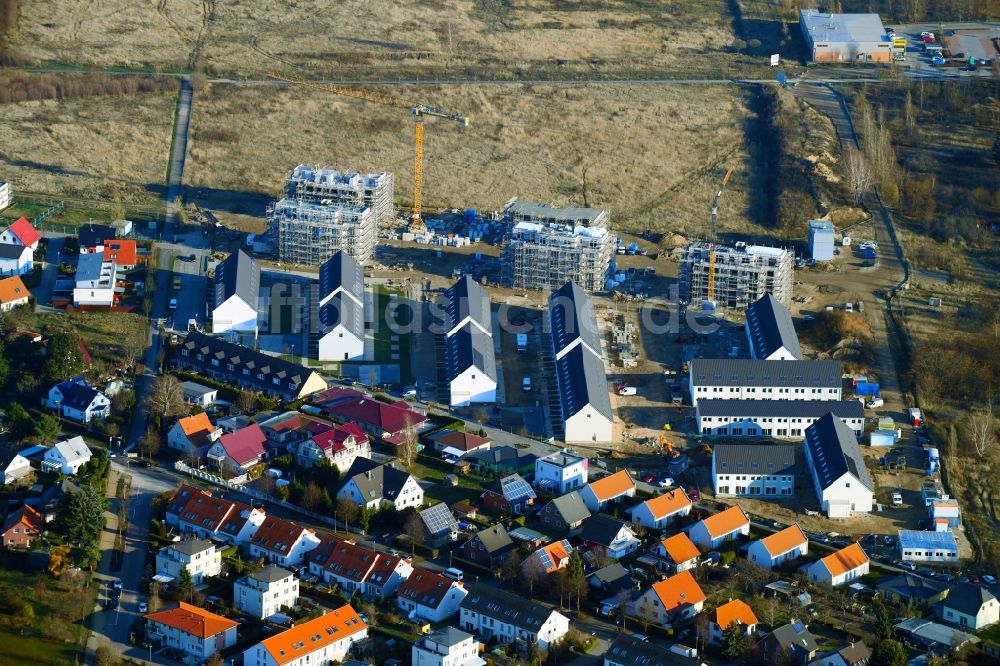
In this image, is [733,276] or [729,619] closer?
[729,619]

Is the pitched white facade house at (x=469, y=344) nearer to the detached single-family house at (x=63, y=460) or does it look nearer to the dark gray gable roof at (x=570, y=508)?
the dark gray gable roof at (x=570, y=508)

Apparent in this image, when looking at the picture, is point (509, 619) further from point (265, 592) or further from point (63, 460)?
point (63, 460)

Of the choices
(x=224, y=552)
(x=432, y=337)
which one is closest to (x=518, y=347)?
(x=432, y=337)

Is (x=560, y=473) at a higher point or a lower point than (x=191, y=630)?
lower

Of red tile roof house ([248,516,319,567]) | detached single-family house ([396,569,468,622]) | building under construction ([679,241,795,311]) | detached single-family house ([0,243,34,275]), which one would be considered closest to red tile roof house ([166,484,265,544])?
red tile roof house ([248,516,319,567])

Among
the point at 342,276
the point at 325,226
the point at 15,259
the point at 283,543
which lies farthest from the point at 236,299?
the point at 283,543

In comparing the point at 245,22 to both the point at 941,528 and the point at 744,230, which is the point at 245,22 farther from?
the point at 941,528

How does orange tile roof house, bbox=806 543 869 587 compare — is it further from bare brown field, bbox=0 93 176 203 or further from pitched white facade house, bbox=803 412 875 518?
bare brown field, bbox=0 93 176 203
